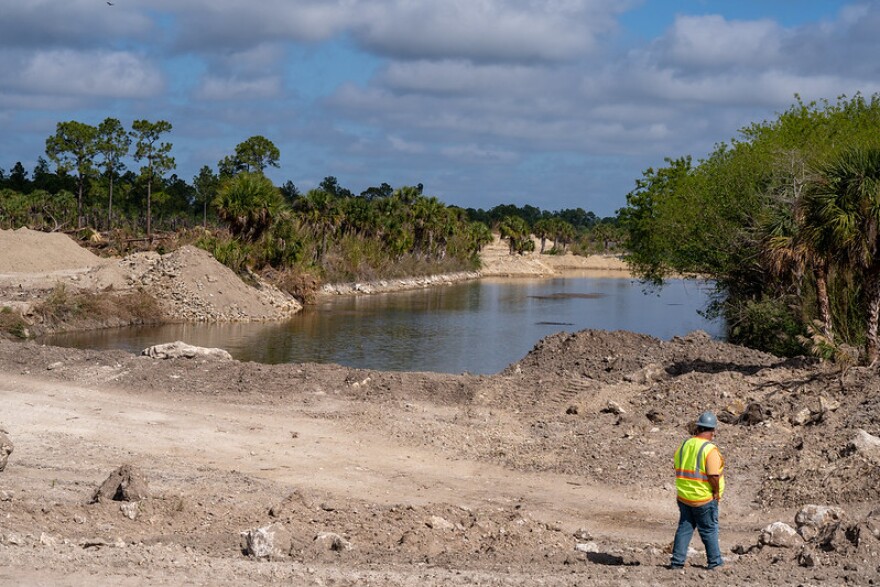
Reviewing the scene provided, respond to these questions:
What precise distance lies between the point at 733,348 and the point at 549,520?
42.0ft

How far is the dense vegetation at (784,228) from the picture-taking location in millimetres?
19453

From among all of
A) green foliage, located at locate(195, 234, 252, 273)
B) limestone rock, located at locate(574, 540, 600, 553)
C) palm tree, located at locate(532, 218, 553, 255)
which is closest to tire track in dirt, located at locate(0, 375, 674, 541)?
limestone rock, located at locate(574, 540, 600, 553)

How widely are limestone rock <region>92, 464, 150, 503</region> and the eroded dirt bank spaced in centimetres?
21

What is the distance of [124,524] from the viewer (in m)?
10.7

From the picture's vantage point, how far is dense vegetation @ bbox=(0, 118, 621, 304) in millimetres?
55594

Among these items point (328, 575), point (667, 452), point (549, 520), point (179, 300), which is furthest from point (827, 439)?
point (179, 300)

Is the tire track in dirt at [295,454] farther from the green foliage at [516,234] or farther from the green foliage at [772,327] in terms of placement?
the green foliage at [516,234]

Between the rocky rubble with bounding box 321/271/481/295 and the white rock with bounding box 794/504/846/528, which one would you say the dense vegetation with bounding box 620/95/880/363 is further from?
the rocky rubble with bounding box 321/271/481/295

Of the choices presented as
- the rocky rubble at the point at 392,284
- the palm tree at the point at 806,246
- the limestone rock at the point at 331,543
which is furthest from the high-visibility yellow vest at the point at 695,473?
the rocky rubble at the point at 392,284

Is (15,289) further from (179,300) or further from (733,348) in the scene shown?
(733,348)

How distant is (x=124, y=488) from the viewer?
11328 millimetres

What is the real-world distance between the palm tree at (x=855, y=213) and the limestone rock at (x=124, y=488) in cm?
1377

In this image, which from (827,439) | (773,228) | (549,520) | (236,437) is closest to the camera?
(549,520)

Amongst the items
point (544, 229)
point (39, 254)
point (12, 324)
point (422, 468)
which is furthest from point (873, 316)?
point (544, 229)
